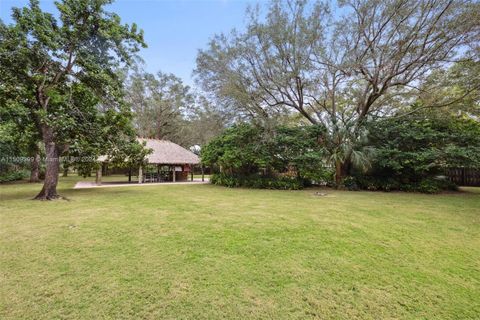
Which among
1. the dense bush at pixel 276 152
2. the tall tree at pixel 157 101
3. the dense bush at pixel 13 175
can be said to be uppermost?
the tall tree at pixel 157 101

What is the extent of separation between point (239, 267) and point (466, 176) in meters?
17.4

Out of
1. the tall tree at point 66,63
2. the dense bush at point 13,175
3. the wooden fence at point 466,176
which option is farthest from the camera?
the dense bush at point 13,175

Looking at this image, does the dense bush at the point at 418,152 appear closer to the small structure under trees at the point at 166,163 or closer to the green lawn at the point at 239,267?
the green lawn at the point at 239,267

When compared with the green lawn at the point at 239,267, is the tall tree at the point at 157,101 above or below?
above

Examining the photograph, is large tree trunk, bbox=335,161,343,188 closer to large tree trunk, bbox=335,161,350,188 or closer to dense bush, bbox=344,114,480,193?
large tree trunk, bbox=335,161,350,188

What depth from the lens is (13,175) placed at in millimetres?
16344

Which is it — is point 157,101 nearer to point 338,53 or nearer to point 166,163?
point 166,163

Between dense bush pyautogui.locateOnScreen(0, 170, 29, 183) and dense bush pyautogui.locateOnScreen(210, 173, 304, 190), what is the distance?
15040 mm

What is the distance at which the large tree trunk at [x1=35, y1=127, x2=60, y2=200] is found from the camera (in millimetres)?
8523

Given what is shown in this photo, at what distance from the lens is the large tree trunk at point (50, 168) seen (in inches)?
336

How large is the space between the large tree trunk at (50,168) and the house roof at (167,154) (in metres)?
7.19

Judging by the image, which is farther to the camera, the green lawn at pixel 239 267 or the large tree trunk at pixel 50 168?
the large tree trunk at pixel 50 168

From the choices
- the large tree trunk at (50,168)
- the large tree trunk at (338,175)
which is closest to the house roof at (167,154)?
the large tree trunk at (50,168)

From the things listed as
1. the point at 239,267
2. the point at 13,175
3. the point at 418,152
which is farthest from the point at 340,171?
the point at 13,175
